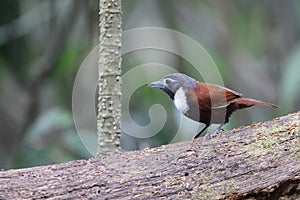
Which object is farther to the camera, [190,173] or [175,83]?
[175,83]

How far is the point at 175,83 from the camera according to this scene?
2232 millimetres

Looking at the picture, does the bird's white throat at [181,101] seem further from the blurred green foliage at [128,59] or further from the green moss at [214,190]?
the blurred green foliage at [128,59]

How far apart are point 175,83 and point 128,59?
2.37 metres

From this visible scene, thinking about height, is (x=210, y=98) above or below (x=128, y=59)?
below

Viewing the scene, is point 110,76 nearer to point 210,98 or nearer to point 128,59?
point 210,98

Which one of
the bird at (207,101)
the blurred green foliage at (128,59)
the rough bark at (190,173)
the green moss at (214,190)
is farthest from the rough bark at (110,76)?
the blurred green foliage at (128,59)

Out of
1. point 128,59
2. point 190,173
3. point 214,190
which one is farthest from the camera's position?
point 128,59

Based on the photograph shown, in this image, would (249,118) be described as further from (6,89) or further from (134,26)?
(6,89)

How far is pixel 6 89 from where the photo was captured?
519 cm

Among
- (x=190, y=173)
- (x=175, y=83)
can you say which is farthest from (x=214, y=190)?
(x=175, y=83)

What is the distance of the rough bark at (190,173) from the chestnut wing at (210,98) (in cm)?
14

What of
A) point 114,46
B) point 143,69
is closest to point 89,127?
point 143,69

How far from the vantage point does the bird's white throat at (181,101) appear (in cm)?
216

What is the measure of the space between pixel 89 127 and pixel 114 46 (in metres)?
2.50
